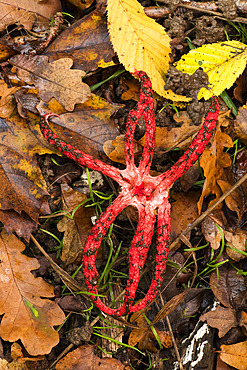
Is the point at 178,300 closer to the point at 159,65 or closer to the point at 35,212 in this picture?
the point at 35,212

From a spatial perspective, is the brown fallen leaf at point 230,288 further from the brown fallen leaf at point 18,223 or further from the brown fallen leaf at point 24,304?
the brown fallen leaf at point 18,223

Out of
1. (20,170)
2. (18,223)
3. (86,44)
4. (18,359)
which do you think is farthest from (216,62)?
(18,359)

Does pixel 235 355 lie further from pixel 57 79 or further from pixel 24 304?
pixel 57 79

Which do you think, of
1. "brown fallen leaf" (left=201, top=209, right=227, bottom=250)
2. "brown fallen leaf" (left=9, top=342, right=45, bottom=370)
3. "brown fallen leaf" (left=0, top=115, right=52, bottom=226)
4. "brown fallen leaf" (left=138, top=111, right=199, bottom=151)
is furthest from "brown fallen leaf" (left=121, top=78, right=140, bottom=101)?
"brown fallen leaf" (left=9, top=342, right=45, bottom=370)

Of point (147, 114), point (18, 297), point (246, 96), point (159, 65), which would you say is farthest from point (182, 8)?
point (18, 297)

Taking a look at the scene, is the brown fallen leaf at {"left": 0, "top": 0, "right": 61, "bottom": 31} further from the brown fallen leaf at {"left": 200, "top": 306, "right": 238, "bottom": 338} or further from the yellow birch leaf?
the brown fallen leaf at {"left": 200, "top": 306, "right": 238, "bottom": 338}
